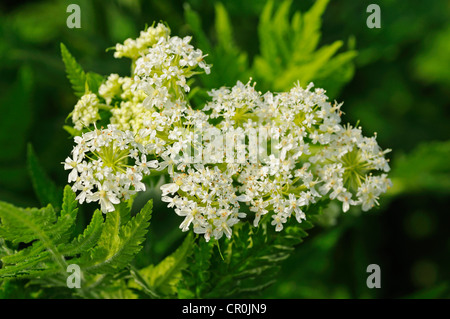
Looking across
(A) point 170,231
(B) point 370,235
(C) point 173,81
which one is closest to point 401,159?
(B) point 370,235

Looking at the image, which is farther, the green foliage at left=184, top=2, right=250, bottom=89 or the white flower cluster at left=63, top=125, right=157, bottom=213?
the green foliage at left=184, top=2, right=250, bottom=89

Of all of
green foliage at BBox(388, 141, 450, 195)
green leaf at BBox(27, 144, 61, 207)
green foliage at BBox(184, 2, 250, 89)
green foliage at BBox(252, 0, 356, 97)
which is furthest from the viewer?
green foliage at BBox(388, 141, 450, 195)

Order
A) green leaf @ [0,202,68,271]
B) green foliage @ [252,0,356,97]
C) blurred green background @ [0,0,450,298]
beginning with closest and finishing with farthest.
Result: green leaf @ [0,202,68,271] < green foliage @ [252,0,356,97] < blurred green background @ [0,0,450,298]

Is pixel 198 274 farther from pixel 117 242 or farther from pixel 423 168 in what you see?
pixel 423 168

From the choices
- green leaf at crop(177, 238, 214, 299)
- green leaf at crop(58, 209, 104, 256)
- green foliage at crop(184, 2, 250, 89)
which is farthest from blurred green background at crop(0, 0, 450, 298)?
green leaf at crop(58, 209, 104, 256)

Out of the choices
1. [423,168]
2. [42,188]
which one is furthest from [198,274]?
[423,168]

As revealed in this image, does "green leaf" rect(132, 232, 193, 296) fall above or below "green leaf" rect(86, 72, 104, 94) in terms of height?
below

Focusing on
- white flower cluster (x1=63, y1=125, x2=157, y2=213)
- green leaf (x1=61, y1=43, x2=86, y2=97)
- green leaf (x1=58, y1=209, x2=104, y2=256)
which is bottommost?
green leaf (x1=58, y1=209, x2=104, y2=256)

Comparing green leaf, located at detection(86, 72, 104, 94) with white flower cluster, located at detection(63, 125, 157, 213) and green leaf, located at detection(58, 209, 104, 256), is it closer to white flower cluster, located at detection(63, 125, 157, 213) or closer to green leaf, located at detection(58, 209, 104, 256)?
white flower cluster, located at detection(63, 125, 157, 213)

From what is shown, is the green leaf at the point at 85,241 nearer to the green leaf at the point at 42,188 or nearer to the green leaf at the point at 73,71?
the green leaf at the point at 42,188
